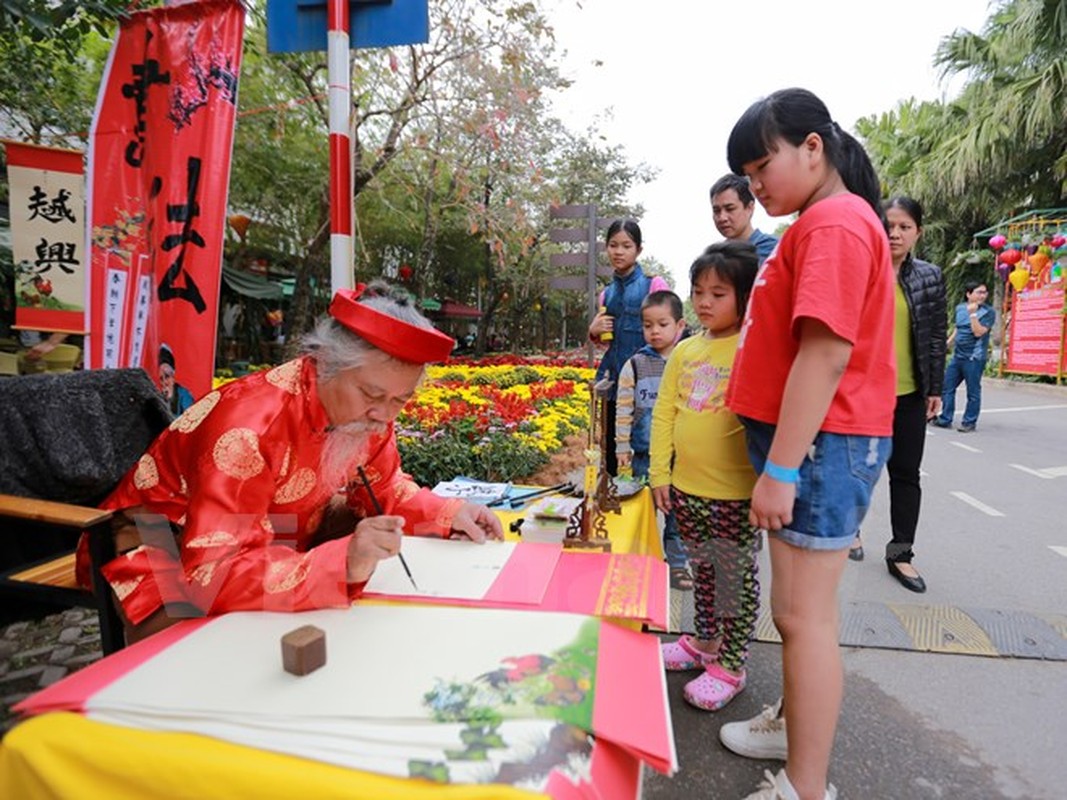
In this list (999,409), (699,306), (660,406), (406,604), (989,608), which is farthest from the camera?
(999,409)

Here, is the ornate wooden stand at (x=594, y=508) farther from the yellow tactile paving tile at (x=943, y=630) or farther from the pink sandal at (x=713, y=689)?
the yellow tactile paving tile at (x=943, y=630)

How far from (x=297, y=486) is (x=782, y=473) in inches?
44.4

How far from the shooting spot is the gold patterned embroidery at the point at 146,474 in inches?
57.7

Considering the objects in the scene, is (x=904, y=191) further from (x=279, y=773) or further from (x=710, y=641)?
(x=279, y=773)

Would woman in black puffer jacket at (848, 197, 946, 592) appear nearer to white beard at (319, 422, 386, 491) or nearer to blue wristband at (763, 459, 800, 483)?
blue wristband at (763, 459, 800, 483)

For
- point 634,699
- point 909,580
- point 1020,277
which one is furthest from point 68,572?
point 1020,277

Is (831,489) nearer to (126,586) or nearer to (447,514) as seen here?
(447,514)

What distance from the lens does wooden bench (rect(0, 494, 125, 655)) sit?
151 cm

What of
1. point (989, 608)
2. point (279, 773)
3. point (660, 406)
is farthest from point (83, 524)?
point (989, 608)

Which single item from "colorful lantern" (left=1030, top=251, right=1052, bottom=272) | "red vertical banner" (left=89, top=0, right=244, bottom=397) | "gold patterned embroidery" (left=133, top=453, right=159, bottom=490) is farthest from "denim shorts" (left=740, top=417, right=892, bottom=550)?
"colorful lantern" (left=1030, top=251, right=1052, bottom=272)

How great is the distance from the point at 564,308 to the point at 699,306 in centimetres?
2354

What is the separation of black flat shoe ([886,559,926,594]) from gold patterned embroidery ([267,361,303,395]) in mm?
3178

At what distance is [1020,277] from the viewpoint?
41.3 ft

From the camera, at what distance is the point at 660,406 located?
2342mm
